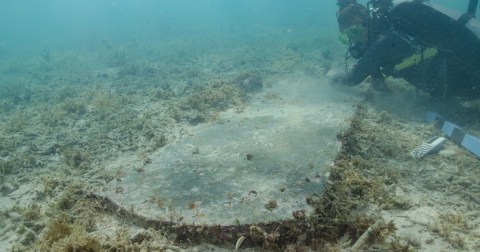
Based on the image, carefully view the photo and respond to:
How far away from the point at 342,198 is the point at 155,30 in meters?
31.6

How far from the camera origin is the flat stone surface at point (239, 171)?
3971 millimetres

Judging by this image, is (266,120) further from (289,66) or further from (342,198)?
(289,66)

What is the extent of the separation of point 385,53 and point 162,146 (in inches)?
208

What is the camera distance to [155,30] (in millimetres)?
32500

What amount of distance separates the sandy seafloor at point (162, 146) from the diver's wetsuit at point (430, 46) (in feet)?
2.09

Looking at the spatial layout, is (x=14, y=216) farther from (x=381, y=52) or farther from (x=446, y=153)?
(x=381, y=52)

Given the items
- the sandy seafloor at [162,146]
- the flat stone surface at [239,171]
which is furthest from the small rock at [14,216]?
the flat stone surface at [239,171]

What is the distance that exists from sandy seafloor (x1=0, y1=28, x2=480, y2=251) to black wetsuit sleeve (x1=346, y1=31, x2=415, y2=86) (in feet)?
2.74

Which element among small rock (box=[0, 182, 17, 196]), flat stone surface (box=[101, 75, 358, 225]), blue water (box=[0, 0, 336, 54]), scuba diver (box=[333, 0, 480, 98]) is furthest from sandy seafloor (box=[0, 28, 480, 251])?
blue water (box=[0, 0, 336, 54])

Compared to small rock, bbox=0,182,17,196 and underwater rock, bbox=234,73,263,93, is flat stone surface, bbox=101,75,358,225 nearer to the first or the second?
small rock, bbox=0,182,17,196

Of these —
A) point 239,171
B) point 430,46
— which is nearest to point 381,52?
point 430,46

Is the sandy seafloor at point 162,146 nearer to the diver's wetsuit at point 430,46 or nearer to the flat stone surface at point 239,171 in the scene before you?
the flat stone surface at point 239,171

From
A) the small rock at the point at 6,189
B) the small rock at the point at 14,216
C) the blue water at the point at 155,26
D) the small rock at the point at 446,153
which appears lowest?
the blue water at the point at 155,26

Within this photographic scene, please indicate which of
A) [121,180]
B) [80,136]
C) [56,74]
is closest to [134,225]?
[121,180]
